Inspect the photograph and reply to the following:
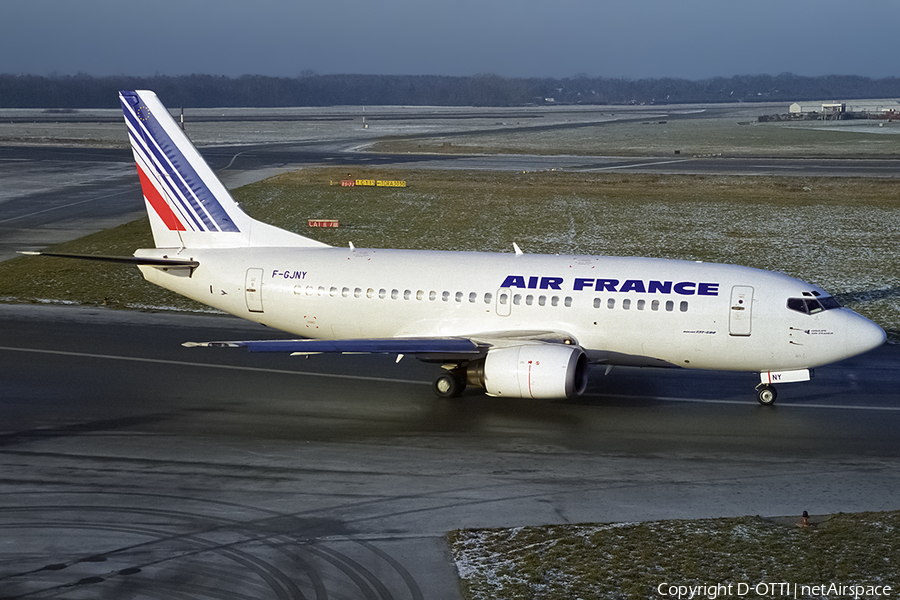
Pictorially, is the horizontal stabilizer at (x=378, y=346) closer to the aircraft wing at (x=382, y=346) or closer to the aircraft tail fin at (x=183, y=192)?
the aircraft wing at (x=382, y=346)

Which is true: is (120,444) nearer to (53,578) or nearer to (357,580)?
(53,578)

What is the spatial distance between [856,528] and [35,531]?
17.5 metres

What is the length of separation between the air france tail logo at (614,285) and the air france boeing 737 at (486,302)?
1.4 inches

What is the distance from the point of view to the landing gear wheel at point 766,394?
90.9ft

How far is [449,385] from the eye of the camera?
28.1 m

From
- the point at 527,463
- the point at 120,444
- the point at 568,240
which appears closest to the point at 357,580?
the point at 527,463

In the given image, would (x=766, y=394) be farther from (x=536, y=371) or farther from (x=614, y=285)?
(x=536, y=371)

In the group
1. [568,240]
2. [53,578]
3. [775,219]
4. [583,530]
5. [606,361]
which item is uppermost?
[775,219]

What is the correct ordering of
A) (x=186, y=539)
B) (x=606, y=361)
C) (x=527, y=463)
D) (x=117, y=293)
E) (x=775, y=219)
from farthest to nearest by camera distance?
(x=775, y=219), (x=117, y=293), (x=606, y=361), (x=527, y=463), (x=186, y=539)

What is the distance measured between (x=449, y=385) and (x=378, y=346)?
345 centimetres

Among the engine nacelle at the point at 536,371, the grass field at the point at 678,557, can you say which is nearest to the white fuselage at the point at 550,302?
the engine nacelle at the point at 536,371

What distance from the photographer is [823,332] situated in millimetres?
26312

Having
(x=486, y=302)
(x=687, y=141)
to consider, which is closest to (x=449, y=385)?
(x=486, y=302)
